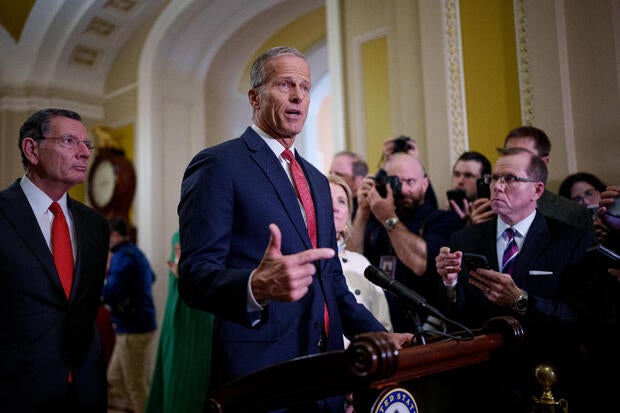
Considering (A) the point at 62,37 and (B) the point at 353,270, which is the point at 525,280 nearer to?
(B) the point at 353,270

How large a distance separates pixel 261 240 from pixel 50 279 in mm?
751

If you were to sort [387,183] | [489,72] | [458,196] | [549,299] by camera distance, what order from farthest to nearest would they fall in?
[489,72]
[458,196]
[387,183]
[549,299]

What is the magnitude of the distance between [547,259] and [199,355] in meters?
2.01

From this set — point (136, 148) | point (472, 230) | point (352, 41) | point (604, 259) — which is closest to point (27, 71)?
point (136, 148)

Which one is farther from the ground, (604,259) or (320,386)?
(604,259)

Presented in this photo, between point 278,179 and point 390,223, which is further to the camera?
point 390,223

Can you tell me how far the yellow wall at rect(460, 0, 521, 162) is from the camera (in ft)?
10.8

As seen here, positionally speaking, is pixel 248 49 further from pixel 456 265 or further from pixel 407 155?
pixel 456 265

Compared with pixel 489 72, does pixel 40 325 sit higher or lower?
lower

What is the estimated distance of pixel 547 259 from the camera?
2.03 m

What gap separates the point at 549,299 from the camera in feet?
6.53

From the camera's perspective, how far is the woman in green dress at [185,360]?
10.5 feet

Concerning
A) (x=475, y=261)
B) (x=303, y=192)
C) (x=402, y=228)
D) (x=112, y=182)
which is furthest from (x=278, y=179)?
(x=112, y=182)

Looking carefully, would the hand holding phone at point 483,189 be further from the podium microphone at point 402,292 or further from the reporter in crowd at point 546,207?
the podium microphone at point 402,292
